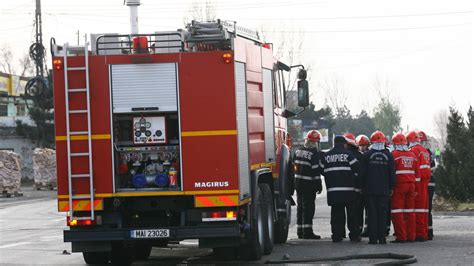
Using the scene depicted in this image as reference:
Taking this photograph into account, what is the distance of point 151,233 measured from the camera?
12.6 m

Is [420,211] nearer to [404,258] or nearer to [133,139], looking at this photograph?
[404,258]

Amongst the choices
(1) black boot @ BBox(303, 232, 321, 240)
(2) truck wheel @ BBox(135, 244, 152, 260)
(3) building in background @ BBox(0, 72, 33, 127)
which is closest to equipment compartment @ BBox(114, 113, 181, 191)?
(2) truck wheel @ BBox(135, 244, 152, 260)

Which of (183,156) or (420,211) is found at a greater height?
(183,156)

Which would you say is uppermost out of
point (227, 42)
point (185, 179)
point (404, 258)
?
point (227, 42)

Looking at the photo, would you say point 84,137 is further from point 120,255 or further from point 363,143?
point 363,143

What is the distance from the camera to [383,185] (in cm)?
1577

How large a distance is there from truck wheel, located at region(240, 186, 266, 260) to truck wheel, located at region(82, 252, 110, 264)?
2.02 m

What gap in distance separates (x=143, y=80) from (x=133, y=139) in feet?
2.67

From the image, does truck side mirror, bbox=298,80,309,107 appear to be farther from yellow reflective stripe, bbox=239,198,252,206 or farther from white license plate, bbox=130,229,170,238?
white license plate, bbox=130,229,170,238

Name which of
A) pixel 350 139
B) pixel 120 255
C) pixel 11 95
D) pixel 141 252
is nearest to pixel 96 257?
pixel 120 255

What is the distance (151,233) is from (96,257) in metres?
1.69

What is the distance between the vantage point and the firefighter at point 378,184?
621 inches

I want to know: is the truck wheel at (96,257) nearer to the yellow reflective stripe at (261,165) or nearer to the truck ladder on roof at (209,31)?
the yellow reflective stripe at (261,165)

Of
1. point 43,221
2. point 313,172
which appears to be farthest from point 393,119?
point 313,172
